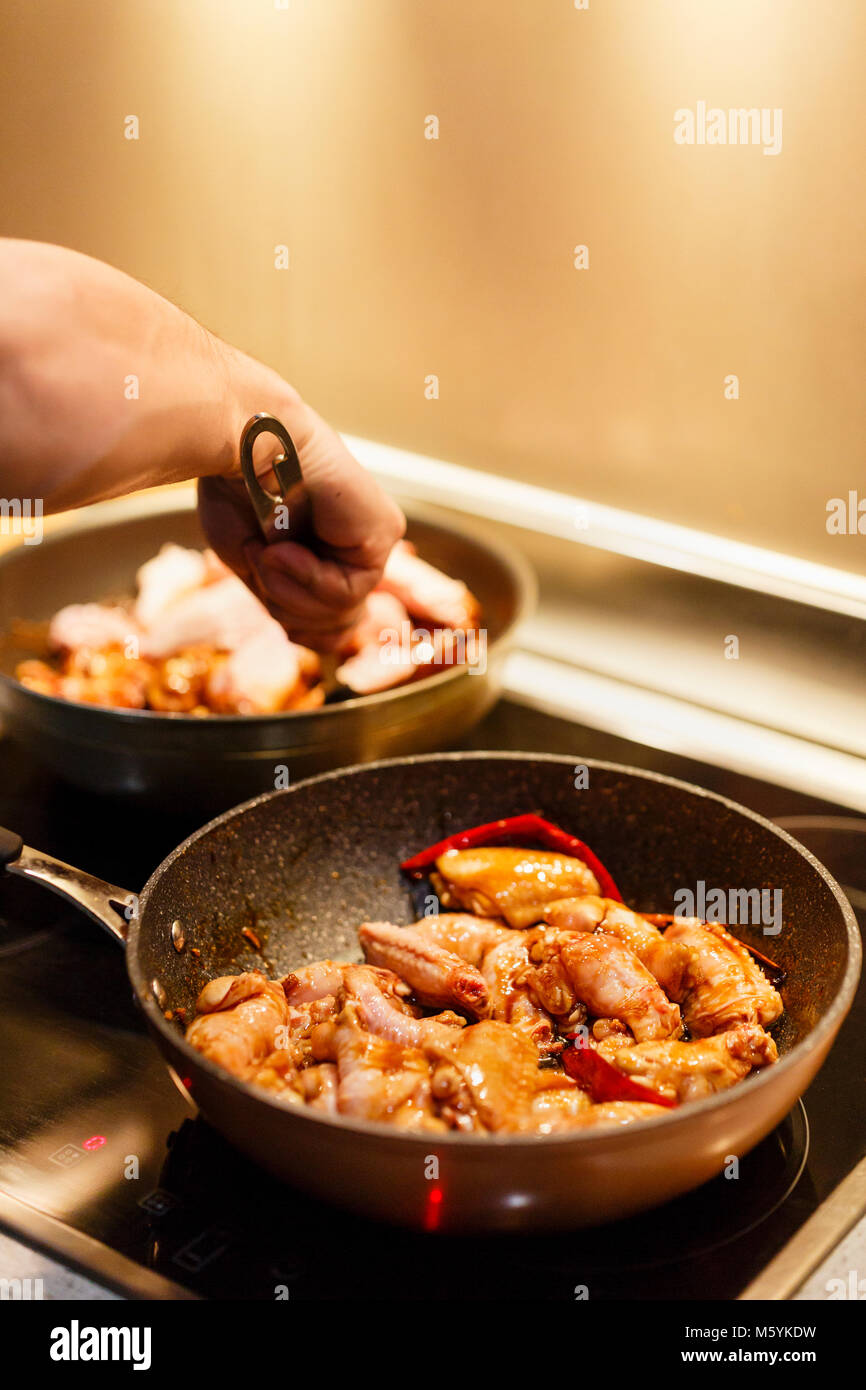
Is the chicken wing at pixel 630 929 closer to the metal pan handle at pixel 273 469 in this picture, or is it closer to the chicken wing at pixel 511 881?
the chicken wing at pixel 511 881

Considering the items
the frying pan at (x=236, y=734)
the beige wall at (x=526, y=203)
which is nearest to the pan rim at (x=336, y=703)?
the frying pan at (x=236, y=734)

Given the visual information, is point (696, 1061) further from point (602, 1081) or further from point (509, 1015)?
point (509, 1015)

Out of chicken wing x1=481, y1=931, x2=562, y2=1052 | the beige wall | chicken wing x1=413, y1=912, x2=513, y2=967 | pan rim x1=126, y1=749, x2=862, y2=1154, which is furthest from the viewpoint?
the beige wall

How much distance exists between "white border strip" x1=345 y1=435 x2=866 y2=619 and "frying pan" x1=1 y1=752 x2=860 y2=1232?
0.35m

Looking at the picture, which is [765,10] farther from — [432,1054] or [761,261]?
[432,1054]

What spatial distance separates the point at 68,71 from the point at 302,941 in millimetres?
894

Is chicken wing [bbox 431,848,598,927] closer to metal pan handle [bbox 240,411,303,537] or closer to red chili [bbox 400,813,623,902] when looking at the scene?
red chili [bbox 400,813,623,902]

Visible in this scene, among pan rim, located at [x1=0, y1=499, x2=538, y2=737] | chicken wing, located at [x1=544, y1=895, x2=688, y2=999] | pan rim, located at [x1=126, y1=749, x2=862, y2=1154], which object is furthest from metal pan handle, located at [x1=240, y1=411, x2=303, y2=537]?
chicken wing, located at [x1=544, y1=895, x2=688, y2=999]

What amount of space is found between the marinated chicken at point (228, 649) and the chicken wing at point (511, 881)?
36 cm

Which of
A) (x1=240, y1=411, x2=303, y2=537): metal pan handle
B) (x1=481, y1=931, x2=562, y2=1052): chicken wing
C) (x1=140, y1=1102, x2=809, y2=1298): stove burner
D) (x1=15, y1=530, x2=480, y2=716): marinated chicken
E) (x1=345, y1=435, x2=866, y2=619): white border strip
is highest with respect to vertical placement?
(x1=240, y1=411, x2=303, y2=537): metal pan handle

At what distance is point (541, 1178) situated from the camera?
684 mm

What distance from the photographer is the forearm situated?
72cm

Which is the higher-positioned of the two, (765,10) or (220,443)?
(765,10)
